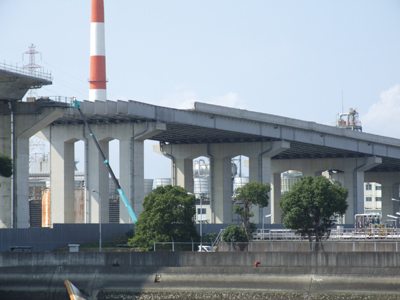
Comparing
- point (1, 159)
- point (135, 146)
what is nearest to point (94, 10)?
point (135, 146)

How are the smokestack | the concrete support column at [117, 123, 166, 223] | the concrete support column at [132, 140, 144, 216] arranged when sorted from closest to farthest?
the concrete support column at [117, 123, 166, 223] → the concrete support column at [132, 140, 144, 216] → the smokestack

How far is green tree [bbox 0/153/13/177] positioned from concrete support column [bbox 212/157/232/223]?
47.4 m

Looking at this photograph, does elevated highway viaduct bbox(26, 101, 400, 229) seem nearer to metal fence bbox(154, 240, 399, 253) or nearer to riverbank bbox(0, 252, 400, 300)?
metal fence bbox(154, 240, 399, 253)

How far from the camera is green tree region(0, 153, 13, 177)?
65.4m

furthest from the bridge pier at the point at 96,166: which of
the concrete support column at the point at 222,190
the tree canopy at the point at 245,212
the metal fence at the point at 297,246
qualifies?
the concrete support column at the point at 222,190

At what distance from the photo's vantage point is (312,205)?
60.5 m

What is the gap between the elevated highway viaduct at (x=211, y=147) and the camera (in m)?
82.6

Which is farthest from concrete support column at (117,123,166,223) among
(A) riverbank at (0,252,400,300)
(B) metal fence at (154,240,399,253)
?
(A) riverbank at (0,252,400,300)

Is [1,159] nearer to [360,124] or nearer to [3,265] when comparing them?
[3,265]

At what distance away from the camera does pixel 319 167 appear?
12675 centimetres

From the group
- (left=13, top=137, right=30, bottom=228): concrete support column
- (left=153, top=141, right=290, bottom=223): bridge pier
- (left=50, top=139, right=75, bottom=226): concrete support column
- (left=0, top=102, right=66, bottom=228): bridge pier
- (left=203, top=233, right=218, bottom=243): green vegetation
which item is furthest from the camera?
(left=153, top=141, right=290, bottom=223): bridge pier

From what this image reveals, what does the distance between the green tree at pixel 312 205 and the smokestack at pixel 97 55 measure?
46.9 meters

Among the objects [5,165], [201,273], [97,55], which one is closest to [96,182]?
[5,165]

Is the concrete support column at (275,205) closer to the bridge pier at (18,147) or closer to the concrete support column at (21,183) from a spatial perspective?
the concrete support column at (21,183)
